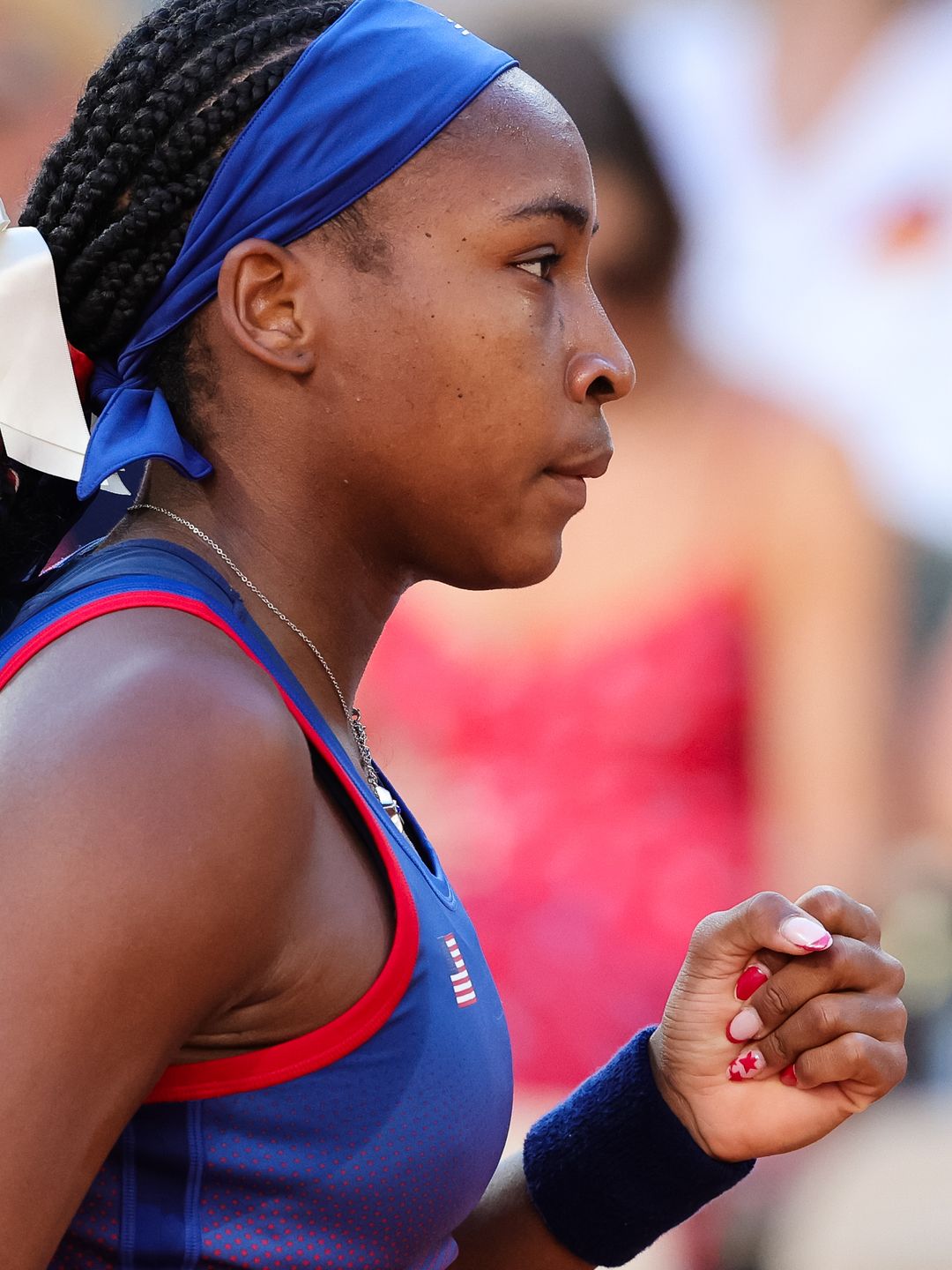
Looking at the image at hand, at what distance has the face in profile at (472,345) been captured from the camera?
4.01 feet

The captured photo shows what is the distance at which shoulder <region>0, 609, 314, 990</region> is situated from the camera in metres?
0.85

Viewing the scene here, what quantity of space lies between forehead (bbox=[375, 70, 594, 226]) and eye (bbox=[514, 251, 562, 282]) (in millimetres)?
51

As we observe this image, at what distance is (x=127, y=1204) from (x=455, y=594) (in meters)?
2.10

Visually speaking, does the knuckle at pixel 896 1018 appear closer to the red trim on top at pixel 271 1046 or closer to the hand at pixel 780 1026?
the hand at pixel 780 1026

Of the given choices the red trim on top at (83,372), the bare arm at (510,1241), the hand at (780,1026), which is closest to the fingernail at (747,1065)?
the hand at (780,1026)

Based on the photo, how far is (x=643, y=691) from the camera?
2918 millimetres

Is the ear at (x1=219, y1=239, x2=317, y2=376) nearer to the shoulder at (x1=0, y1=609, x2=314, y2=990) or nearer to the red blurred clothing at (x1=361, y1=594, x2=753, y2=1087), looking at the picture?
the shoulder at (x1=0, y1=609, x2=314, y2=990)

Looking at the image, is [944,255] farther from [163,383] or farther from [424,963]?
[424,963]

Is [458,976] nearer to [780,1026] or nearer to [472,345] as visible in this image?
[780,1026]

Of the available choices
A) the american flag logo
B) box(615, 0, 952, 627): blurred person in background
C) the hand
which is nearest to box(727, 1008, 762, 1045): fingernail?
the hand

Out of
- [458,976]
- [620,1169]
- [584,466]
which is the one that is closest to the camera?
[458,976]

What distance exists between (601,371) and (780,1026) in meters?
0.68

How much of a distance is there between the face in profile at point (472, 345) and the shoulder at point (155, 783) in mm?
337

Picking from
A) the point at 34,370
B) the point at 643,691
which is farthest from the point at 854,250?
the point at 34,370
